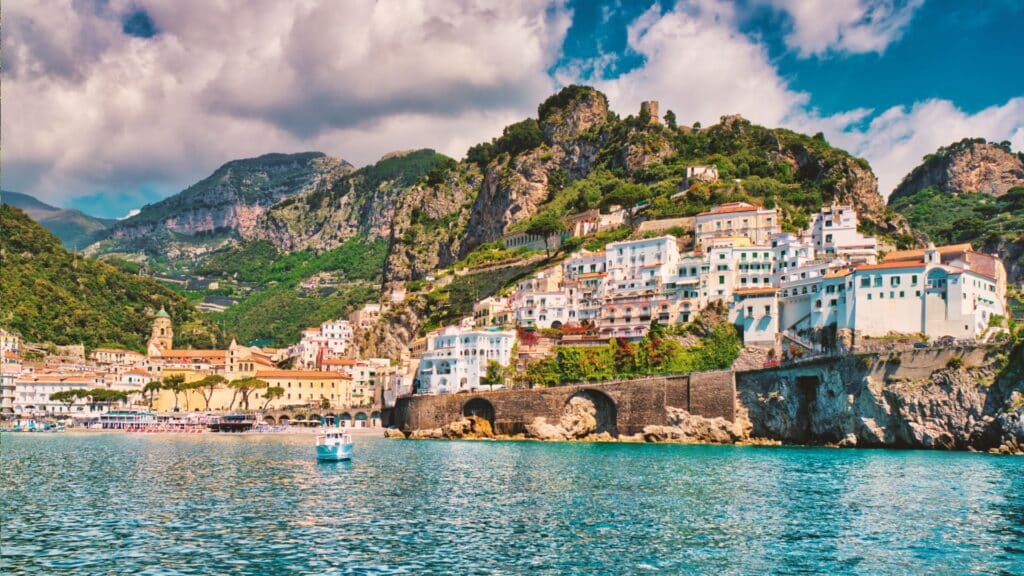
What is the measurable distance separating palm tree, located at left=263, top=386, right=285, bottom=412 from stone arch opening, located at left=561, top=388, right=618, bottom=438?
157 feet

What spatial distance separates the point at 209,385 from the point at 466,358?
42.0 metres

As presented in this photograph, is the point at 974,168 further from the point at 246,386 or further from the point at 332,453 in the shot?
the point at 332,453

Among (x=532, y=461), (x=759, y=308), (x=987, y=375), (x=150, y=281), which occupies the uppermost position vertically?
(x=150, y=281)

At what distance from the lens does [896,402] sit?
186ft

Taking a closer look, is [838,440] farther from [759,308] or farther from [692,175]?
[692,175]

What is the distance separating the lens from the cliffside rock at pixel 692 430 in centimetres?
6344

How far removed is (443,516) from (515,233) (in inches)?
3489

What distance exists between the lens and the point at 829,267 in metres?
72.9

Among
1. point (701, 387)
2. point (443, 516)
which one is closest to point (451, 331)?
point (701, 387)

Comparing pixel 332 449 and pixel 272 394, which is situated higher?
pixel 272 394

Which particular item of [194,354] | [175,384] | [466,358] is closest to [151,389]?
[175,384]

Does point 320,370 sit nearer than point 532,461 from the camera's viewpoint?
No

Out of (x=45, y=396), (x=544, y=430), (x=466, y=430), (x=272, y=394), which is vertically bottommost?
(x=466, y=430)

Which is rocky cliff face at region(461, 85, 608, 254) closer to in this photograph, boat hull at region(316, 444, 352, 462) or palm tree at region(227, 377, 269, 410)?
palm tree at region(227, 377, 269, 410)
